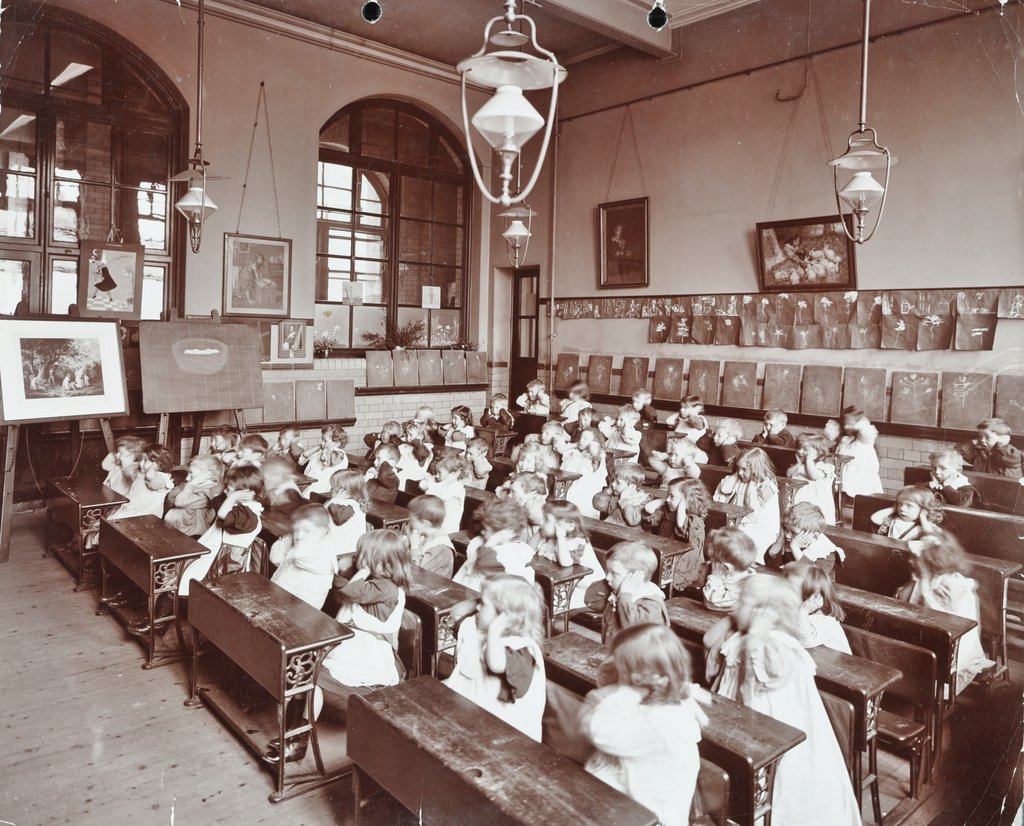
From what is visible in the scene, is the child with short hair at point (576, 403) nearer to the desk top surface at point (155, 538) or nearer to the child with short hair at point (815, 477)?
the child with short hair at point (815, 477)

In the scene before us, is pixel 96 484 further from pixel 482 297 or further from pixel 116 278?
pixel 482 297

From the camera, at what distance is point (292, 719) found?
10.8ft

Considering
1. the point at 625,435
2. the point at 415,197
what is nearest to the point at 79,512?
the point at 625,435

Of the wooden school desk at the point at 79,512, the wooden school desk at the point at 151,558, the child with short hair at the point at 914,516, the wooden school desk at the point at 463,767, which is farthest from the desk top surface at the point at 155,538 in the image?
the child with short hair at the point at 914,516

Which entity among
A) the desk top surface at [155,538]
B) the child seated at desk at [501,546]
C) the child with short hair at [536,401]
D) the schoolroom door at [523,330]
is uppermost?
the schoolroom door at [523,330]

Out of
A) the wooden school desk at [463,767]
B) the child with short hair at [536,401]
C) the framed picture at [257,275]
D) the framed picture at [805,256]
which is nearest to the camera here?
the wooden school desk at [463,767]

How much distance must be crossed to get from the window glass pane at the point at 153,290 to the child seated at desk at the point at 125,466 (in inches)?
109

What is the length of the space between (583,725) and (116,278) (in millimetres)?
7175

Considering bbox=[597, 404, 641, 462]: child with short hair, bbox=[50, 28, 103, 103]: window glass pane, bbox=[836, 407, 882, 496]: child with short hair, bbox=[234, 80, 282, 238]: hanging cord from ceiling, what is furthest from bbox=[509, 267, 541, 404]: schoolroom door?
bbox=[50, 28, 103, 103]: window glass pane

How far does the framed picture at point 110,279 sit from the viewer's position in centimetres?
744

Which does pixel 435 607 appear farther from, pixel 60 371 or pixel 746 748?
pixel 60 371

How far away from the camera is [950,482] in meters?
5.14

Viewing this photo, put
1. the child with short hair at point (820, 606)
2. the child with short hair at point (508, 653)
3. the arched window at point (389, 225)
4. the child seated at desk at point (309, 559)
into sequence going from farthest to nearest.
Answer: the arched window at point (389, 225) → the child seated at desk at point (309, 559) → the child with short hair at point (820, 606) → the child with short hair at point (508, 653)

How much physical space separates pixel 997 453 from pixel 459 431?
4.58 metres
